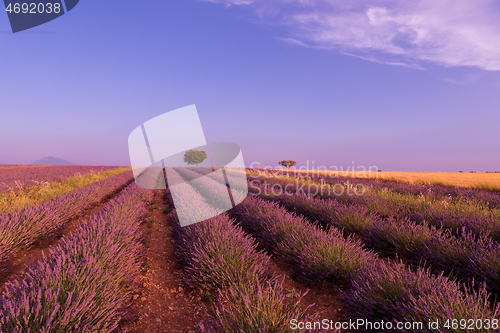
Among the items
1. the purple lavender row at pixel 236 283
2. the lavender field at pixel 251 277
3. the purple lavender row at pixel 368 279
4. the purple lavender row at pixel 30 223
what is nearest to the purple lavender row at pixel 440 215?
the lavender field at pixel 251 277

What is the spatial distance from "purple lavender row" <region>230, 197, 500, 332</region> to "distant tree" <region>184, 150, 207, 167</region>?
56402mm

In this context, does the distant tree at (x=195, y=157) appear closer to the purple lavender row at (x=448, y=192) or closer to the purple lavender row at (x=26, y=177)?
the purple lavender row at (x=26, y=177)

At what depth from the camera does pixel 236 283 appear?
2.92m

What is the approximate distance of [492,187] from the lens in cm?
1209

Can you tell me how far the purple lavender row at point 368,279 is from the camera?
2.08 metres

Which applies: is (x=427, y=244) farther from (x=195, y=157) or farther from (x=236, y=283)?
(x=195, y=157)

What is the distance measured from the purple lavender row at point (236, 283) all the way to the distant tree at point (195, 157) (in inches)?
2257

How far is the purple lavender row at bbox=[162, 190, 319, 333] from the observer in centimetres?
197

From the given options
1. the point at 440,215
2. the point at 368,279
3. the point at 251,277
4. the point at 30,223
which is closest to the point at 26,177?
the point at 30,223

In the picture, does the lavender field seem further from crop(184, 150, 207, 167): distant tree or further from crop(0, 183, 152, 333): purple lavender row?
crop(184, 150, 207, 167): distant tree

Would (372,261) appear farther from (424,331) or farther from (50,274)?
(50,274)

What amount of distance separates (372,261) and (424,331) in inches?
68.1

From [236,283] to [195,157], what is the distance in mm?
58845

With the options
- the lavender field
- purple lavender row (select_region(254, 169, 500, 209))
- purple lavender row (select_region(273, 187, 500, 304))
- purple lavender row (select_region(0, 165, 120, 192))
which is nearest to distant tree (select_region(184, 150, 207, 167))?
purple lavender row (select_region(0, 165, 120, 192))
